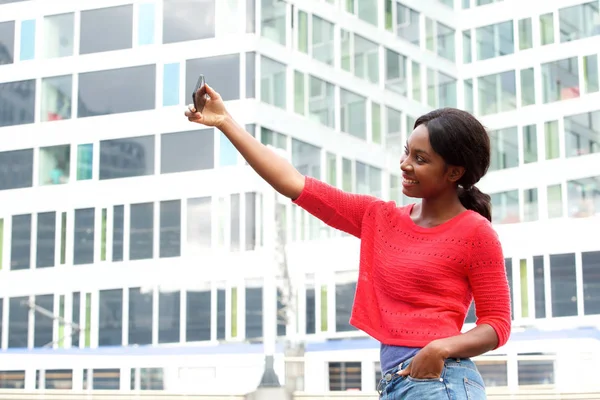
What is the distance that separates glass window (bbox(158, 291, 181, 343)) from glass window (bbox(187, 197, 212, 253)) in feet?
3.38

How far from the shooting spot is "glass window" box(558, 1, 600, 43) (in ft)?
88.5

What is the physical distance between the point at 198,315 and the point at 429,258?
848 inches

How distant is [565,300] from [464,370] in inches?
813

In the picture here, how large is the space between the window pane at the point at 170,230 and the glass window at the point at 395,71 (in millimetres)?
6163

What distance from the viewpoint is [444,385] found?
1.54 m

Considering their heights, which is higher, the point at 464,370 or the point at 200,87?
the point at 200,87

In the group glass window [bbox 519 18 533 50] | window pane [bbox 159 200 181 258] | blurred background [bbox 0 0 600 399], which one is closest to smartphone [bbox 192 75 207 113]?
blurred background [bbox 0 0 600 399]

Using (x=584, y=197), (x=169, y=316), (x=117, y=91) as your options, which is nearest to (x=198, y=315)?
(x=169, y=316)

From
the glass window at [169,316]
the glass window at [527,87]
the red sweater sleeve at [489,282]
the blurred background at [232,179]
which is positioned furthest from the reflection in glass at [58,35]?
the red sweater sleeve at [489,282]

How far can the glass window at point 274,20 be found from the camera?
78.4 feet

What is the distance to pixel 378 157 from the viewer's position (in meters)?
26.1

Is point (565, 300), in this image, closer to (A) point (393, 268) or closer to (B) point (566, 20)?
(B) point (566, 20)

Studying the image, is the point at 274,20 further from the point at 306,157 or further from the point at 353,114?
the point at 353,114

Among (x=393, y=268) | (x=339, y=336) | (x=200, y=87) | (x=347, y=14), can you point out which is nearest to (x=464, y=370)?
(x=393, y=268)
